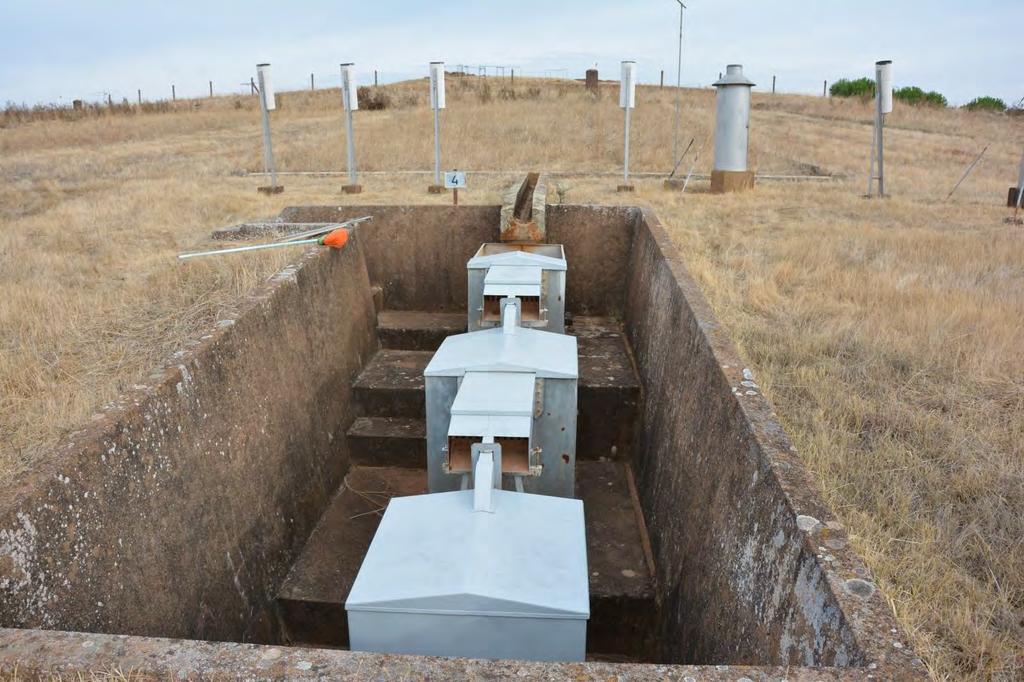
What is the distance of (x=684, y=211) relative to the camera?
35.3ft

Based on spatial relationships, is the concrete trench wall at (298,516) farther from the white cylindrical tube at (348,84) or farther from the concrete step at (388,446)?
the white cylindrical tube at (348,84)

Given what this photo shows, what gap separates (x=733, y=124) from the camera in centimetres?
1258

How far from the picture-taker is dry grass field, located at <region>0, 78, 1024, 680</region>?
11.0 feet

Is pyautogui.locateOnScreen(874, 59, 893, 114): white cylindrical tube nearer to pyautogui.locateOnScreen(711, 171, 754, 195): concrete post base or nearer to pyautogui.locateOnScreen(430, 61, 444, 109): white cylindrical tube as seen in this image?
pyautogui.locateOnScreen(711, 171, 754, 195): concrete post base

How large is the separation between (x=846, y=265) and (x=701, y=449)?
4533 mm

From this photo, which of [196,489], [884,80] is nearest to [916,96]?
[884,80]

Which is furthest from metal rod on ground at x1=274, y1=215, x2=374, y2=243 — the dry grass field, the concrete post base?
the concrete post base

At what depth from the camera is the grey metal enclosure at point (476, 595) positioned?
2.95 m

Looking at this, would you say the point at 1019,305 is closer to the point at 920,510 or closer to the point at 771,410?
the point at 920,510

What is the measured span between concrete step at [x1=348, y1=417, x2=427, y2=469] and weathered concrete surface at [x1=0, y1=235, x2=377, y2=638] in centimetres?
16

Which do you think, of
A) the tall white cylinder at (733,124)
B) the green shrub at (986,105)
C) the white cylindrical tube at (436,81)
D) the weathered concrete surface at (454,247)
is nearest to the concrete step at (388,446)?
the weathered concrete surface at (454,247)

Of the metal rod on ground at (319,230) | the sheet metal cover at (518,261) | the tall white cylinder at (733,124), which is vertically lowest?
the sheet metal cover at (518,261)

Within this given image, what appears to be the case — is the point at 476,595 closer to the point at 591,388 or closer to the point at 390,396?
the point at 591,388

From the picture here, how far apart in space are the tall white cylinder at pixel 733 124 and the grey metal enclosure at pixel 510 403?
8.35 metres
